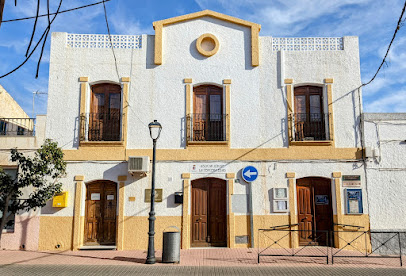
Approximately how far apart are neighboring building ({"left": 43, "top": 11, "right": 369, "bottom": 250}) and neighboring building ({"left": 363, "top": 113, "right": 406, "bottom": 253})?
0.38 metres

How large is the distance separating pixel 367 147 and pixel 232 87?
16.7 feet

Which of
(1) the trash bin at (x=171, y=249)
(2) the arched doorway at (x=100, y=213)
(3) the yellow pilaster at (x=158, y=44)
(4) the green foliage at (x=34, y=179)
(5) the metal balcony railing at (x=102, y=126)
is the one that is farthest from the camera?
(3) the yellow pilaster at (x=158, y=44)

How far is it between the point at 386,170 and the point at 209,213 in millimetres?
6254

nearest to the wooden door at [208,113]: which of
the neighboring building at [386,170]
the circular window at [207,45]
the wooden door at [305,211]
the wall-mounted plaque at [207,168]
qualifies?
the wall-mounted plaque at [207,168]

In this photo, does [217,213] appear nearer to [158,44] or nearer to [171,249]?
[171,249]

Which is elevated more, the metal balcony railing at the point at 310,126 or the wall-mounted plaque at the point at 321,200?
the metal balcony railing at the point at 310,126

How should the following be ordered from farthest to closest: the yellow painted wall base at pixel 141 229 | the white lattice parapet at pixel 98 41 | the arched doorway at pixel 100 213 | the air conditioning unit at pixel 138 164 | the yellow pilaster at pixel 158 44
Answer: the white lattice parapet at pixel 98 41, the yellow pilaster at pixel 158 44, the arched doorway at pixel 100 213, the yellow painted wall base at pixel 141 229, the air conditioning unit at pixel 138 164

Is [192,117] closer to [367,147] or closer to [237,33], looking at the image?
[237,33]

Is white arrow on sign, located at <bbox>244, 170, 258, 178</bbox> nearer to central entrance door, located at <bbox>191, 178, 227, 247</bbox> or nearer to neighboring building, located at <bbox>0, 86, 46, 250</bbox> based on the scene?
central entrance door, located at <bbox>191, 178, 227, 247</bbox>

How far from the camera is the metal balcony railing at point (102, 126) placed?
13398mm

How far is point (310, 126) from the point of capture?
1353 cm

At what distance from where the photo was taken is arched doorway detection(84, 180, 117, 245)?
13.0 meters

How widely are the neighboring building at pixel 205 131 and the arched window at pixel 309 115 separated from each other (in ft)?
0.13

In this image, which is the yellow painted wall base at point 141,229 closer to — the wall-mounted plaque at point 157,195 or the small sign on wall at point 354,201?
the wall-mounted plaque at point 157,195
